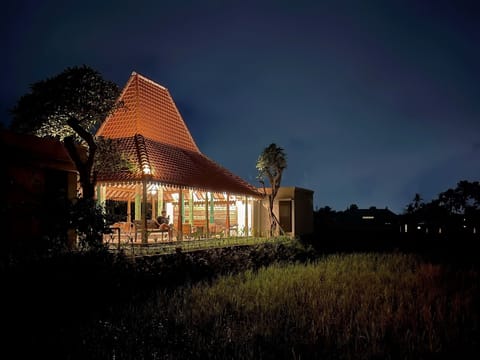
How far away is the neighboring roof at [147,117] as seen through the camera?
15466 millimetres

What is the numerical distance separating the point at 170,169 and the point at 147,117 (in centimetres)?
286

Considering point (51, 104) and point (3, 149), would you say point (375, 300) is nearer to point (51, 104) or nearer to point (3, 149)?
point (3, 149)

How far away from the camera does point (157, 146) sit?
50.5ft

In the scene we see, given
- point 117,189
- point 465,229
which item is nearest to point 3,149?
point 117,189

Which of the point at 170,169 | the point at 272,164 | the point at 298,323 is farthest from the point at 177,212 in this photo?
the point at 298,323

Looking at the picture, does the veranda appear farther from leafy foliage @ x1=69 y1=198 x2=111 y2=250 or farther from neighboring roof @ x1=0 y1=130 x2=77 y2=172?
leafy foliage @ x1=69 y1=198 x2=111 y2=250

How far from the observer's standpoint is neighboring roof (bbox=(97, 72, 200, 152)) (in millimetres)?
15466

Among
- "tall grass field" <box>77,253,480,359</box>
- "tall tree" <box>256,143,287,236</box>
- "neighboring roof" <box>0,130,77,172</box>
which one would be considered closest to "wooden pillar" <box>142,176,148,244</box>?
"neighboring roof" <box>0,130,77,172</box>

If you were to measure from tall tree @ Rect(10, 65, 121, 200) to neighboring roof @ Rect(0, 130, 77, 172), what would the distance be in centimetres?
39

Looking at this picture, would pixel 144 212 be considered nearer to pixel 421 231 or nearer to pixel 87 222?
pixel 87 222

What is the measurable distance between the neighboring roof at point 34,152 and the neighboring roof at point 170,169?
71.5 inches

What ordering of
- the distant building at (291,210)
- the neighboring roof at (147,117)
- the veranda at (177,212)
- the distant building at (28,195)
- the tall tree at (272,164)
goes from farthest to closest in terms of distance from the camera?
the distant building at (291,210) < the tall tree at (272,164) < the neighboring roof at (147,117) < the veranda at (177,212) < the distant building at (28,195)

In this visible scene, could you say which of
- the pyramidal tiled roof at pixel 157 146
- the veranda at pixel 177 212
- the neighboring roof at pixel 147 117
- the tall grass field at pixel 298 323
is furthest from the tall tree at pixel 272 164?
the tall grass field at pixel 298 323

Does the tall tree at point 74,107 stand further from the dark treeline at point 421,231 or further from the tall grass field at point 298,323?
the dark treeline at point 421,231
